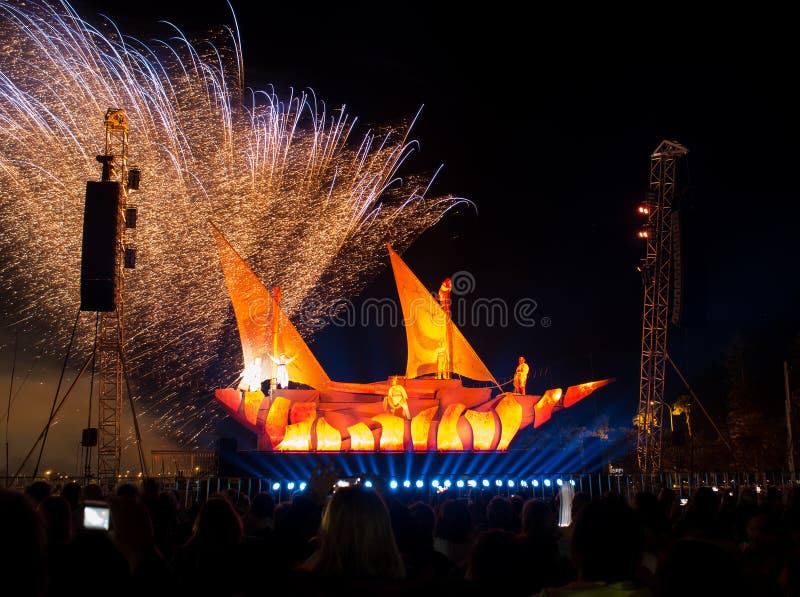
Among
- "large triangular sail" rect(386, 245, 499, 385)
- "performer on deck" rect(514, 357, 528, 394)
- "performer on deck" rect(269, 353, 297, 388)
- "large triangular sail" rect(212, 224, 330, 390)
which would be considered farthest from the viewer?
"large triangular sail" rect(386, 245, 499, 385)

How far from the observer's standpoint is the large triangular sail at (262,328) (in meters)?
24.5

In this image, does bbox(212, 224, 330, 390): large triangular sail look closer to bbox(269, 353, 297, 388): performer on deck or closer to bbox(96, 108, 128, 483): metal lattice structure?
bbox(269, 353, 297, 388): performer on deck

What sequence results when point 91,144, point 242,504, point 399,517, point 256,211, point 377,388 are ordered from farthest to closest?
point 377,388 < point 256,211 < point 91,144 < point 242,504 < point 399,517

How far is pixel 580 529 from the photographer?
277 cm

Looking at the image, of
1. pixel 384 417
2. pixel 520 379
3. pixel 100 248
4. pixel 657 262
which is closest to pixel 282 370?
pixel 384 417

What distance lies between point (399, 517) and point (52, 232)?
1472 cm

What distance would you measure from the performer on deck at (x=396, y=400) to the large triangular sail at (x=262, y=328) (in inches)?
106

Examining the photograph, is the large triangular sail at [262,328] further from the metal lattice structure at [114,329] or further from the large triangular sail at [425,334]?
the metal lattice structure at [114,329]

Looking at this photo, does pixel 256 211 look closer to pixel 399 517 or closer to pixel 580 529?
pixel 399 517

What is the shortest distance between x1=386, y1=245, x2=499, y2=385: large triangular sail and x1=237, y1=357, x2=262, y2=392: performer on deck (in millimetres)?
5636

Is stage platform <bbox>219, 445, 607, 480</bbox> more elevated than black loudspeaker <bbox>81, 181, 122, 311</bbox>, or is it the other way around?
black loudspeaker <bbox>81, 181, 122, 311</bbox>

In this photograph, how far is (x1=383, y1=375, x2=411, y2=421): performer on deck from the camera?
23.9 meters

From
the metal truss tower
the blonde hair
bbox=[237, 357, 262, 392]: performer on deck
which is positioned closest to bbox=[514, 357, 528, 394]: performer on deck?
bbox=[237, 357, 262, 392]: performer on deck

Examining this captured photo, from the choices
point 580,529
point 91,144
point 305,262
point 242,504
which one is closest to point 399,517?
point 580,529
